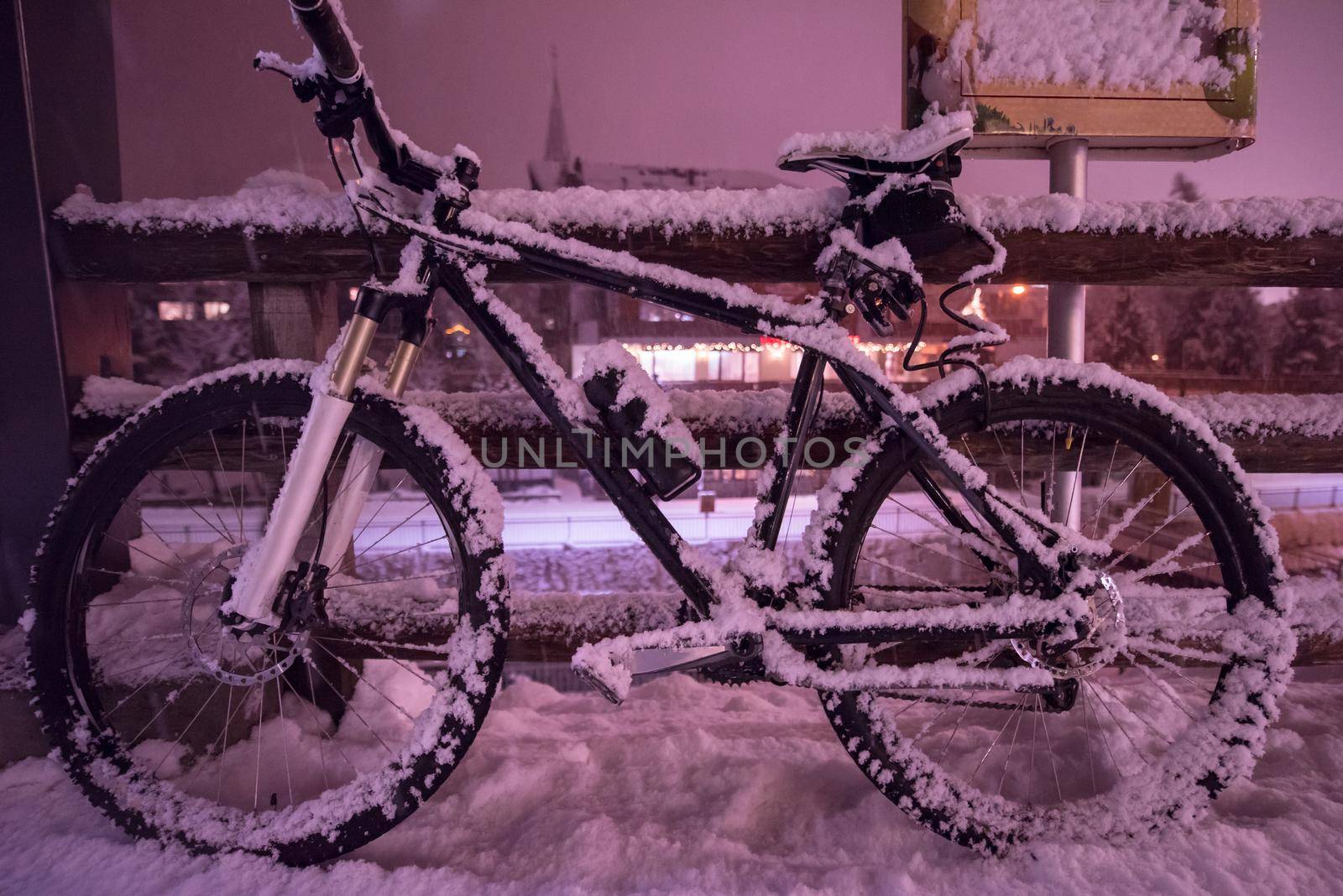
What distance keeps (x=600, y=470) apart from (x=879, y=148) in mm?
887

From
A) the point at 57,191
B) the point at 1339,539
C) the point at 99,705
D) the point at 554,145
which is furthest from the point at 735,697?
the point at 554,145

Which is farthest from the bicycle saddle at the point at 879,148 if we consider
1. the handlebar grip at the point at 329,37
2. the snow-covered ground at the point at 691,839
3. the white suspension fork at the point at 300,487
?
the snow-covered ground at the point at 691,839

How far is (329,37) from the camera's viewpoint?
1.06 metres

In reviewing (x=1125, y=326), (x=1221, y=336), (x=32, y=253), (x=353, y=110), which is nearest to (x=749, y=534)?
(x=353, y=110)

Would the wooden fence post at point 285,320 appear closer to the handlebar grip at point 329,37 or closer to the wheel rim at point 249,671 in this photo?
the wheel rim at point 249,671

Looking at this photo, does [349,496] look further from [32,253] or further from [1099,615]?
[1099,615]

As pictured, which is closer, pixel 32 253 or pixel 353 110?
pixel 353 110

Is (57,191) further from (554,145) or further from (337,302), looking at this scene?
(554,145)

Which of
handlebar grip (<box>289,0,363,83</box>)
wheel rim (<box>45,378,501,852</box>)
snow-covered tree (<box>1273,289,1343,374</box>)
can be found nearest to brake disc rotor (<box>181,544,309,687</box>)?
wheel rim (<box>45,378,501,852</box>)

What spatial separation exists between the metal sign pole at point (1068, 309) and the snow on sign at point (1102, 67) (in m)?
0.10

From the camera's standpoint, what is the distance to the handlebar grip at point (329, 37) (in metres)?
1.01

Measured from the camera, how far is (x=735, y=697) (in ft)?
6.78

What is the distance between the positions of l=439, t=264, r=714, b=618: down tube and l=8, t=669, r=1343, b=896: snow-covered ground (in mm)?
542

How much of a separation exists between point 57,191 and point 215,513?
3.21 ft
